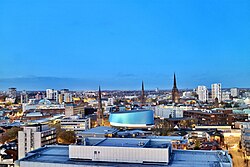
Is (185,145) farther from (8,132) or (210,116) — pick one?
(210,116)

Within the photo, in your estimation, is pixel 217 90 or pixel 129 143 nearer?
pixel 129 143

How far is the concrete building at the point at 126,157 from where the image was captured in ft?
46.0

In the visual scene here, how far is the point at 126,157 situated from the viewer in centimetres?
1451

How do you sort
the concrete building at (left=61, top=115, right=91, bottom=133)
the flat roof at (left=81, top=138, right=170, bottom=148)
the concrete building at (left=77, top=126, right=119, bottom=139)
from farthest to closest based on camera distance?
the concrete building at (left=61, top=115, right=91, bottom=133)
the concrete building at (left=77, top=126, right=119, bottom=139)
the flat roof at (left=81, top=138, right=170, bottom=148)

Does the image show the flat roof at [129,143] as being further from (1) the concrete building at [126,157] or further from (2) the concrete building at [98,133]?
(2) the concrete building at [98,133]

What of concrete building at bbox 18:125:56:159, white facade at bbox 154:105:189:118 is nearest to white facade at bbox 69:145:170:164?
concrete building at bbox 18:125:56:159

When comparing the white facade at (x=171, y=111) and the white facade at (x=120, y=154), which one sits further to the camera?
the white facade at (x=171, y=111)

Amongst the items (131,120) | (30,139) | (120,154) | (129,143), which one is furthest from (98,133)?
(120,154)

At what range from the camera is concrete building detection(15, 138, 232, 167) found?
14023 mm

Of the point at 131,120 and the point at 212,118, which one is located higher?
the point at 131,120

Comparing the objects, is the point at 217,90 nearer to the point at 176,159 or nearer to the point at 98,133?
the point at 98,133

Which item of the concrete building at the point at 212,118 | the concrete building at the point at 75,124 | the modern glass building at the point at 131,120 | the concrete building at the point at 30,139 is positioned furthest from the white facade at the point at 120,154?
the concrete building at the point at 212,118

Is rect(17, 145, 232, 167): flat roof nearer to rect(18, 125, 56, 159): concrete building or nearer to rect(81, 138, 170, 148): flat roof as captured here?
rect(81, 138, 170, 148): flat roof

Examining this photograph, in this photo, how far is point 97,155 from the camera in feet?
48.8
